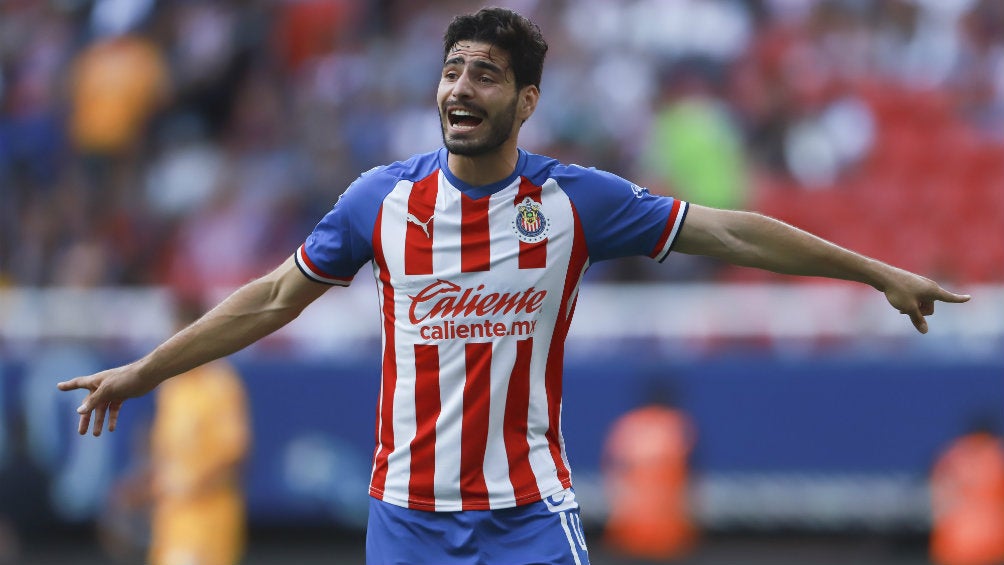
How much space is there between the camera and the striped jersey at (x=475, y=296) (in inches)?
187

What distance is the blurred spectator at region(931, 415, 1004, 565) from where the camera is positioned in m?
10.6

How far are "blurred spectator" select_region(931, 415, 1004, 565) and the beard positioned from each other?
22.3ft

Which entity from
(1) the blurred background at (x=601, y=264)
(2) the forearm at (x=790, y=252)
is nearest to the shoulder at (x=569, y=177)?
(2) the forearm at (x=790, y=252)

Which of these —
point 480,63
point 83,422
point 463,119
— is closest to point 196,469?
point 83,422

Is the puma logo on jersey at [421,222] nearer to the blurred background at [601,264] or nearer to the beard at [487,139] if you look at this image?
the beard at [487,139]

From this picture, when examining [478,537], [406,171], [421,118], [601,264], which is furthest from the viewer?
[421,118]

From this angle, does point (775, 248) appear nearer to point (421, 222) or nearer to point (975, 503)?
point (421, 222)

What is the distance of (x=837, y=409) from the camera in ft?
39.3

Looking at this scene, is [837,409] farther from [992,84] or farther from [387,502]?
[387,502]

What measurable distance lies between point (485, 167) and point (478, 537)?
3.73 ft

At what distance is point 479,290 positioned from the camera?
478 cm

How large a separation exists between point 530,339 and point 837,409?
764 cm

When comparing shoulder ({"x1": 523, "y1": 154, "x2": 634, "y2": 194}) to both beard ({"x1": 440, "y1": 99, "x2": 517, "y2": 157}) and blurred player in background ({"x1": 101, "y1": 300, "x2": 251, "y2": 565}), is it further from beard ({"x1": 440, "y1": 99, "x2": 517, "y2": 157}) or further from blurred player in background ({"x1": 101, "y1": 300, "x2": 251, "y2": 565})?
blurred player in background ({"x1": 101, "y1": 300, "x2": 251, "y2": 565})

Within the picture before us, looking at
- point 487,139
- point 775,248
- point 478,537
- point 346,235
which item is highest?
point 487,139
